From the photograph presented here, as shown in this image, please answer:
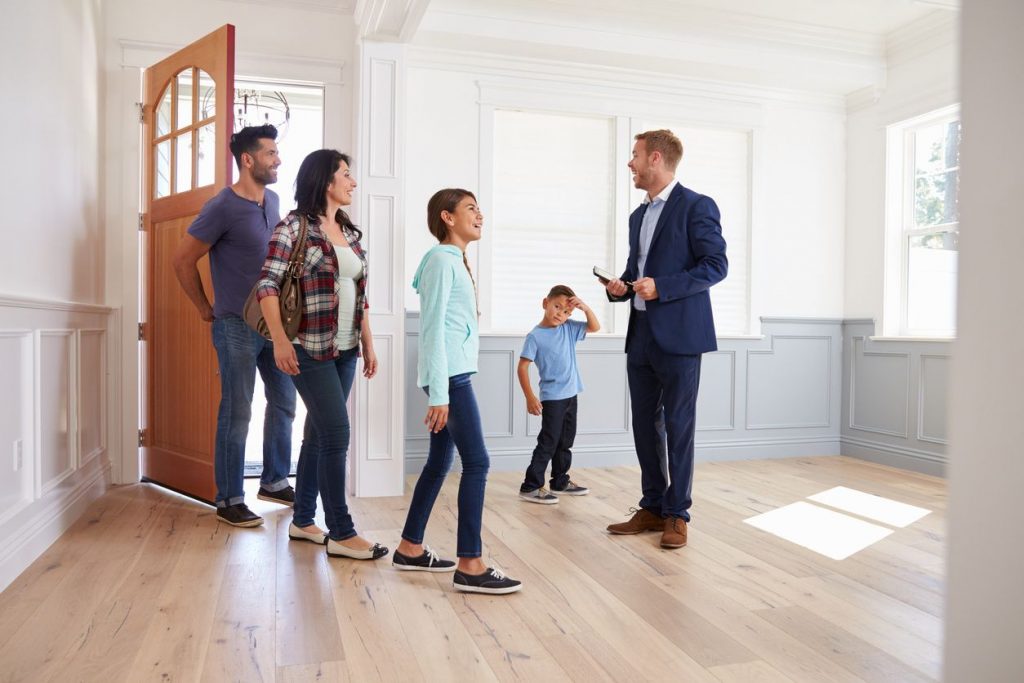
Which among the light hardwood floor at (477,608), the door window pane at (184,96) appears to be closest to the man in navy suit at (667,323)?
the light hardwood floor at (477,608)

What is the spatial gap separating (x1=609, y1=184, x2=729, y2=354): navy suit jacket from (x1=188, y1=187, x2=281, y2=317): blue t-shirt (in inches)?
65.7

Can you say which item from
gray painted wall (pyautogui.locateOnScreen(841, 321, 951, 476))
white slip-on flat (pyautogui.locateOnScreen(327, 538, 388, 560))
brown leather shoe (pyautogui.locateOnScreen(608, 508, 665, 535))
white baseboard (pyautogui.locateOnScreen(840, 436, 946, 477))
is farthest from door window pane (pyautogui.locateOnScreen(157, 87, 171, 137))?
white baseboard (pyautogui.locateOnScreen(840, 436, 946, 477))

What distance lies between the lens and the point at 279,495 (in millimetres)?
3561

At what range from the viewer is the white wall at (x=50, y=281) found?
2.50 meters

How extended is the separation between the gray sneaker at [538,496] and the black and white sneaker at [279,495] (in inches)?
44.7

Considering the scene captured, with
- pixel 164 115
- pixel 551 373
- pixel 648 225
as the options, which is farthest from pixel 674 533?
pixel 164 115

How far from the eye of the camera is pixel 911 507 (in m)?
3.64

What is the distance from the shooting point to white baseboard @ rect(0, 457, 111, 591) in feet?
7.84

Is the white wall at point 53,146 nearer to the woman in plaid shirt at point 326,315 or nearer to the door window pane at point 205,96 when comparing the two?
the door window pane at point 205,96

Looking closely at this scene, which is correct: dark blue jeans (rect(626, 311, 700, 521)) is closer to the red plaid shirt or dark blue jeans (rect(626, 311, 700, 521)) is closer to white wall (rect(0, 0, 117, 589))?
the red plaid shirt

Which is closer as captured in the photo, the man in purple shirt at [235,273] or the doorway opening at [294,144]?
the man in purple shirt at [235,273]

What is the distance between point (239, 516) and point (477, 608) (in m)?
1.37

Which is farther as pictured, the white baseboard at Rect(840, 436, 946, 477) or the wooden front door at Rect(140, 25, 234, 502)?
the white baseboard at Rect(840, 436, 946, 477)

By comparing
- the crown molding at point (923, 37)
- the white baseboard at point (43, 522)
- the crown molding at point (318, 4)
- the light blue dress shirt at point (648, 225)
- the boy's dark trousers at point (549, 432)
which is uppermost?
the crown molding at point (923, 37)
